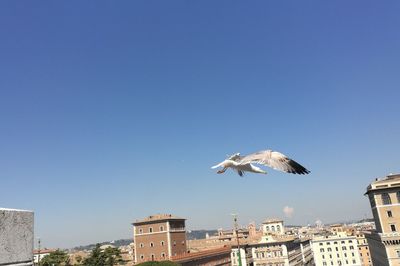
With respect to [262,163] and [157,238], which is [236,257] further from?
[262,163]

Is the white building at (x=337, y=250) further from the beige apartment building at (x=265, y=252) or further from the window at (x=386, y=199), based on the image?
the window at (x=386, y=199)

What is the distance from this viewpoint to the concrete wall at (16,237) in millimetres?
3479

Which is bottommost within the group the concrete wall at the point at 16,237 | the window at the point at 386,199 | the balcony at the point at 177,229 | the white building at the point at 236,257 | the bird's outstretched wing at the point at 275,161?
the white building at the point at 236,257

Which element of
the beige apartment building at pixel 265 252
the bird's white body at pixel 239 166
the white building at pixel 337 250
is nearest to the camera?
the bird's white body at pixel 239 166

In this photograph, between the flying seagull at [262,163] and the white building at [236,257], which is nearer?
the flying seagull at [262,163]

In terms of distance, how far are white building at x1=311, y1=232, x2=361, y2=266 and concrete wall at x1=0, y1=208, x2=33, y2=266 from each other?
372 ft

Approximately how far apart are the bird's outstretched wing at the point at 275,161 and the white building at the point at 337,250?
110339mm

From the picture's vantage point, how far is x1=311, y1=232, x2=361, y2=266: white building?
104 meters

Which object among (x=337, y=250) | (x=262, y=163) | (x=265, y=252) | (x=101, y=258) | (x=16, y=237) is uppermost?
(x=262, y=163)

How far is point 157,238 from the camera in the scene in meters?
71.7

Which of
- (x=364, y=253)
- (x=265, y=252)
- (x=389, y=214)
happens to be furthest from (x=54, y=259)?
(x=364, y=253)

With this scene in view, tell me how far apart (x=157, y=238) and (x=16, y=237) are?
7132 cm

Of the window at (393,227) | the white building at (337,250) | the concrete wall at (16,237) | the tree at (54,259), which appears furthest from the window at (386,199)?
the concrete wall at (16,237)

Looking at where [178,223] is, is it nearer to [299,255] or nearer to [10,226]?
[299,255]
